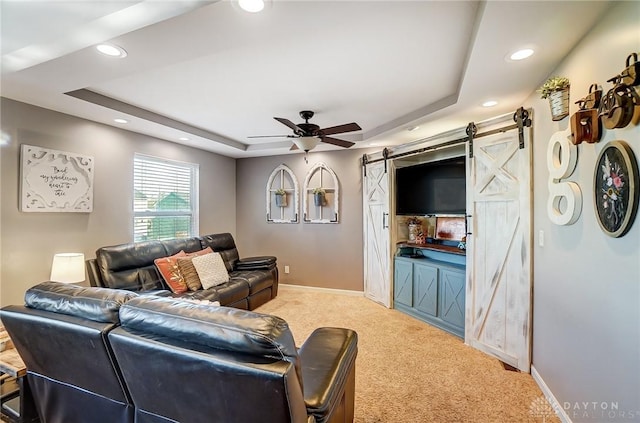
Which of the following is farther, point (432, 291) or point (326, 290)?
point (326, 290)

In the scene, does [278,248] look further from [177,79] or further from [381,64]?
[381,64]

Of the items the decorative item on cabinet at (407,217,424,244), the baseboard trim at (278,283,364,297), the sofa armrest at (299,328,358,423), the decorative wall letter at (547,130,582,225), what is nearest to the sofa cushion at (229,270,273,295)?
the baseboard trim at (278,283,364,297)

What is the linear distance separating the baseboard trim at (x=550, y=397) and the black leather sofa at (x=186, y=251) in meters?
3.12

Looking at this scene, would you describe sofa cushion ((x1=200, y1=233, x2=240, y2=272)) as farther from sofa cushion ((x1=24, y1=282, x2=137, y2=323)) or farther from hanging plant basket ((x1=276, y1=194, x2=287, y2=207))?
sofa cushion ((x1=24, y1=282, x2=137, y2=323))

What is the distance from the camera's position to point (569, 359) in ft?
6.40

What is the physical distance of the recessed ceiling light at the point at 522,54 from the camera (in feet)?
6.22

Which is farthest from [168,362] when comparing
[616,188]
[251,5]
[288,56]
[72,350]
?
[616,188]

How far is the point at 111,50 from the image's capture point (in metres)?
1.89

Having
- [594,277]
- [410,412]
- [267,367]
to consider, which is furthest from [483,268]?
[267,367]

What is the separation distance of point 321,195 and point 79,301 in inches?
154

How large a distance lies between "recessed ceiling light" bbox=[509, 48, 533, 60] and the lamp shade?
13.2 ft

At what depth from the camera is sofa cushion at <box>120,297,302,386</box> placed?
1.08m

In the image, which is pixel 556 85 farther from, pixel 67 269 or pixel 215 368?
pixel 67 269

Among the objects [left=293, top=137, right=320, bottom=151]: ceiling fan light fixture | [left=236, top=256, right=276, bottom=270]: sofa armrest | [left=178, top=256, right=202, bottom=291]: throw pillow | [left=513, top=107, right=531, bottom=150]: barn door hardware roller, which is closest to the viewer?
[left=513, top=107, right=531, bottom=150]: barn door hardware roller
